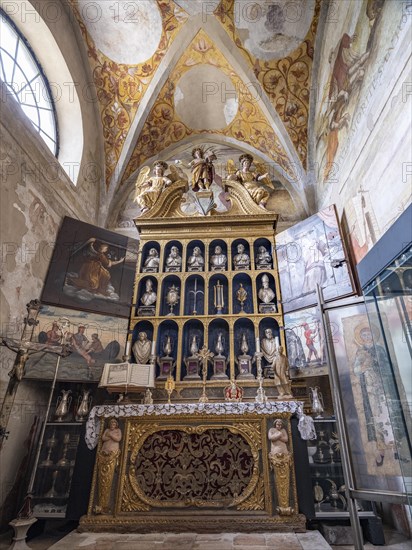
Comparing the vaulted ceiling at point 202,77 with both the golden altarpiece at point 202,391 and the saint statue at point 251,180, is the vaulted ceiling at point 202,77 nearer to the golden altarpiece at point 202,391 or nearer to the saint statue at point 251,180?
the saint statue at point 251,180

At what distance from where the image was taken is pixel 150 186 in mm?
8945

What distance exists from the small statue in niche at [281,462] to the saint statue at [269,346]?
1946 millimetres

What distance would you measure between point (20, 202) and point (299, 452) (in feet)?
18.9

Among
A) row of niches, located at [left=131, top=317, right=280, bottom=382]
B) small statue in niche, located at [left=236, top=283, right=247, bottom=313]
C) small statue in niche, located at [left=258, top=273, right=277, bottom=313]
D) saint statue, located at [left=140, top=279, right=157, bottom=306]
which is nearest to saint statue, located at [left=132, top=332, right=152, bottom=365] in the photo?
row of niches, located at [left=131, top=317, right=280, bottom=382]

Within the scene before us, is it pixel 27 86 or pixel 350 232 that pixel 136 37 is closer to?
pixel 27 86

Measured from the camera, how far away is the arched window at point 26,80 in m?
6.92

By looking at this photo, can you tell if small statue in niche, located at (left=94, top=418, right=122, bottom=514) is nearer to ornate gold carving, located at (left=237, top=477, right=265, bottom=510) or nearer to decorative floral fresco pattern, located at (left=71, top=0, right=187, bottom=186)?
ornate gold carving, located at (left=237, top=477, right=265, bottom=510)

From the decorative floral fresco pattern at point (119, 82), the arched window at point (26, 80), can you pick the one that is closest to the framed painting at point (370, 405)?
the arched window at point (26, 80)

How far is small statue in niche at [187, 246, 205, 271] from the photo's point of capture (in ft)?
25.7

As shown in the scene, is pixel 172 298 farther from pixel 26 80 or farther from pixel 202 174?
pixel 26 80

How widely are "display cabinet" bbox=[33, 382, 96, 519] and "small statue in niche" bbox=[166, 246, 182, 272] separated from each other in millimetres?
3056

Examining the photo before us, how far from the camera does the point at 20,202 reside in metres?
5.90

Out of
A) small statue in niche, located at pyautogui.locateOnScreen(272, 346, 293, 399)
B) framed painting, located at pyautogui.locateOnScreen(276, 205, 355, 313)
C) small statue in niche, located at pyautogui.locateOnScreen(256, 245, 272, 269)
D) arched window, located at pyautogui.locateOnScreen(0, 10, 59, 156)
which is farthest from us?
small statue in niche, located at pyautogui.locateOnScreen(256, 245, 272, 269)

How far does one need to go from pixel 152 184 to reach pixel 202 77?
3.54 m
